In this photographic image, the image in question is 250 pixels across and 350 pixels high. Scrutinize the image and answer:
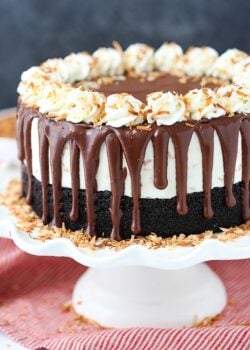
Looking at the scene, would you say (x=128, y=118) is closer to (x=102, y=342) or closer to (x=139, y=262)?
(x=139, y=262)

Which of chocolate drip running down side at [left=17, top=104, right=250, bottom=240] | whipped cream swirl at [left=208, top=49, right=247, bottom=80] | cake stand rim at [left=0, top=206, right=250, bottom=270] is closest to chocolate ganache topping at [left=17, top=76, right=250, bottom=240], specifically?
chocolate drip running down side at [left=17, top=104, right=250, bottom=240]

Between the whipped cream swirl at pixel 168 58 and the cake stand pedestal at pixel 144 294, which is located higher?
the whipped cream swirl at pixel 168 58

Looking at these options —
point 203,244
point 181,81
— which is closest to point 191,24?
point 181,81

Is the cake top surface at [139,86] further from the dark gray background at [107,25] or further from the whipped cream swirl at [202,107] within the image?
the dark gray background at [107,25]

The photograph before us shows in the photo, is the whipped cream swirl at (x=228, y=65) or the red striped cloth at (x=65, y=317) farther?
the whipped cream swirl at (x=228, y=65)

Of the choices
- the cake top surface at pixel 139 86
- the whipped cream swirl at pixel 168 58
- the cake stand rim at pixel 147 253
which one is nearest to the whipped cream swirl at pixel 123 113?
the cake top surface at pixel 139 86

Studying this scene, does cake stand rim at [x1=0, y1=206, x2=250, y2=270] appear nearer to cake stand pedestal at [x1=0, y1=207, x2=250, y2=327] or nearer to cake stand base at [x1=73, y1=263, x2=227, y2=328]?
cake stand pedestal at [x1=0, y1=207, x2=250, y2=327]

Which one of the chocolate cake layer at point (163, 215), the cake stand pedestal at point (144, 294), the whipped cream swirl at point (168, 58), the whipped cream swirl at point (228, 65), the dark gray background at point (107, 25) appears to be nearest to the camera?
the chocolate cake layer at point (163, 215)

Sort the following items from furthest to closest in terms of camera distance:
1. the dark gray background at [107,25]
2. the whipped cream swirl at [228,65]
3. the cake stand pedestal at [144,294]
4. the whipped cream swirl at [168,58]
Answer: the dark gray background at [107,25], the whipped cream swirl at [168,58], the whipped cream swirl at [228,65], the cake stand pedestal at [144,294]
